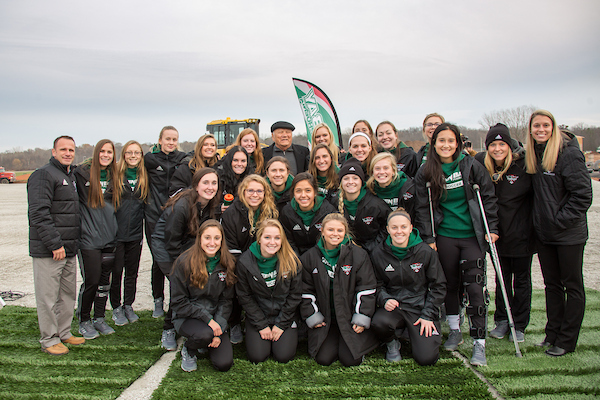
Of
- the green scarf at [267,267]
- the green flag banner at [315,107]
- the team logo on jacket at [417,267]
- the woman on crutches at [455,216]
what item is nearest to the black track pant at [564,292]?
the woman on crutches at [455,216]

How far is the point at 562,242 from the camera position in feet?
11.9

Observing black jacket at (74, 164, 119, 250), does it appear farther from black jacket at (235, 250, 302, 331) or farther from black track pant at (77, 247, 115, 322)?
black jacket at (235, 250, 302, 331)

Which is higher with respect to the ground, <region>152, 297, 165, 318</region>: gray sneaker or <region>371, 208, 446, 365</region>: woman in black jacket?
<region>371, 208, 446, 365</region>: woman in black jacket

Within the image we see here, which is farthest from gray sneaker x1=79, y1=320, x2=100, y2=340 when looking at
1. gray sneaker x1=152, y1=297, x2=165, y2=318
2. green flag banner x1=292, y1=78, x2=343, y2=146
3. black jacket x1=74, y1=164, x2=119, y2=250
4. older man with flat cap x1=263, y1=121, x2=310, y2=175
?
green flag banner x1=292, y1=78, x2=343, y2=146

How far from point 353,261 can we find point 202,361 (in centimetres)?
170

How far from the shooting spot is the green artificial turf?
3113mm

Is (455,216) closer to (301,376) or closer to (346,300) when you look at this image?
(346,300)

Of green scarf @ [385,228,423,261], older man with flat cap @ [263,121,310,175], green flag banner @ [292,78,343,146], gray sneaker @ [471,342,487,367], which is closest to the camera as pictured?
gray sneaker @ [471,342,487,367]

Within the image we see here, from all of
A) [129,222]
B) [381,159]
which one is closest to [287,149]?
[381,159]

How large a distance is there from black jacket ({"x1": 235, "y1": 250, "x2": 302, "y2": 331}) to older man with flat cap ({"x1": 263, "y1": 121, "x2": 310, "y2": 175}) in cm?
201

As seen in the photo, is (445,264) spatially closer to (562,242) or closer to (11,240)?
(562,242)

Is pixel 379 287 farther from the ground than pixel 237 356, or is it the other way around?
pixel 379 287

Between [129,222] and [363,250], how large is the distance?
2687 mm

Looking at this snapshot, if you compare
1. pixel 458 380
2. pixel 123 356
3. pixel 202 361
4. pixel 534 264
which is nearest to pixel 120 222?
pixel 123 356
